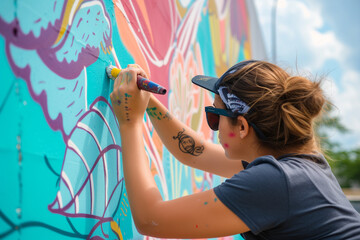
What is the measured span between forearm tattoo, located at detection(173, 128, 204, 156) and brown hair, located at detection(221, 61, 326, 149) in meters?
0.58

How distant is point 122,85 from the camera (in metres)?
1.53

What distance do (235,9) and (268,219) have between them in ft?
14.2

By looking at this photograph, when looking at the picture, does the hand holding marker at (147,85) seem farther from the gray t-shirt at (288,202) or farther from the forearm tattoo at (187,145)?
the forearm tattoo at (187,145)

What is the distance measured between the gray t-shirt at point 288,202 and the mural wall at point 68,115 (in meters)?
0.57

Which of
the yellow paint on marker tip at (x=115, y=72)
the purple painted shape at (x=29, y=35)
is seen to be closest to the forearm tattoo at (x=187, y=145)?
the yellow paint on marker tip at (x=115, y=72)

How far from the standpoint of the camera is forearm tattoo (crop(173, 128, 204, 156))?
2072 millimetres

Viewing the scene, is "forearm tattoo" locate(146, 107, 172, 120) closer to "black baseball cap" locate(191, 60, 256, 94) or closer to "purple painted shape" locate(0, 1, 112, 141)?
"black baseball cap" locate(191, 60, 256, 94)

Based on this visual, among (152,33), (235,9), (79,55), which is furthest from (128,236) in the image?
(235,9)

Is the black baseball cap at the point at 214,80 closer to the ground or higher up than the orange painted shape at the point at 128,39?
closer to the ground

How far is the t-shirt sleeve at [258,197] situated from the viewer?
4.18 feet

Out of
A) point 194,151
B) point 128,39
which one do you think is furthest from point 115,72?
point 194,151

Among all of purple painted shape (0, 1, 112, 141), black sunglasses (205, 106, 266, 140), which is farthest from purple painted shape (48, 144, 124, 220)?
black sunglasses (205, 106, 266, 140)

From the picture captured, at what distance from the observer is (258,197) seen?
1.27 metres

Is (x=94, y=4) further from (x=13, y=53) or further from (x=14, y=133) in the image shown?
(x=14, y=133)
